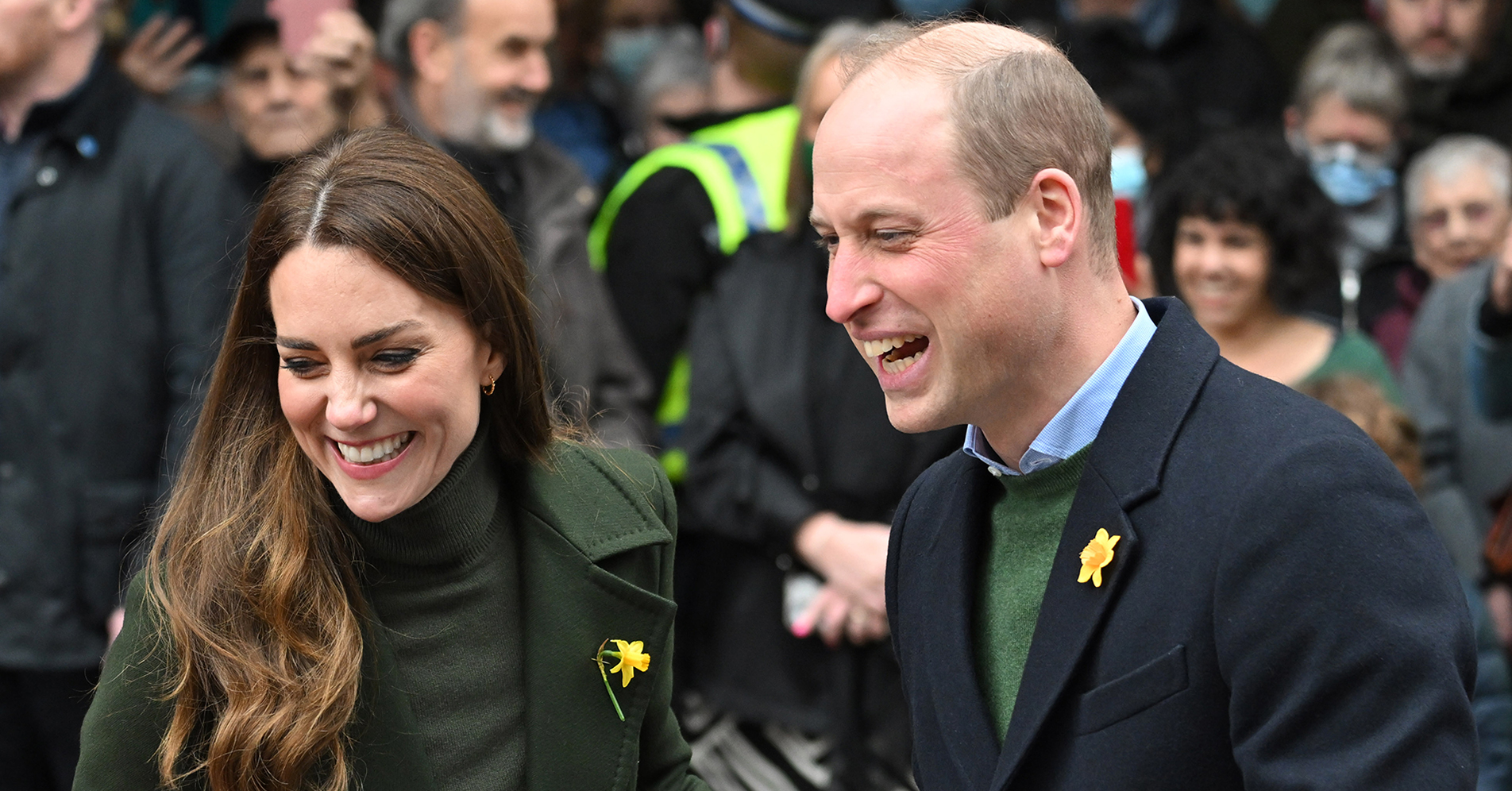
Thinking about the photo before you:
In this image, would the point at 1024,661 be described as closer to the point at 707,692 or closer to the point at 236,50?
the point at 707,692

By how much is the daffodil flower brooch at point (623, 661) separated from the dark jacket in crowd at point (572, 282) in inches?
78.4

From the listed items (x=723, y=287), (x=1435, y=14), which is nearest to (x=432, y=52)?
(x=723, y=287)

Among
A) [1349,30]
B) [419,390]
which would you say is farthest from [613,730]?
[1349,30]

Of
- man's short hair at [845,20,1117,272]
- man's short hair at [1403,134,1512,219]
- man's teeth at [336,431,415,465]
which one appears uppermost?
man's short hair at [845,20,1117,272]

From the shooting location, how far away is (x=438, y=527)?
2.69m

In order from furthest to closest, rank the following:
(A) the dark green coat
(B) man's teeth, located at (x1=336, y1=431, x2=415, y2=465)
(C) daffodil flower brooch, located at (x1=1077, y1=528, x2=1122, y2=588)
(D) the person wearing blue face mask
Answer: (D) the person wearing blue face mask < (B) man's teeth, located at (x1=336, y1=431, x2=415, y2=465) < (A) the dark green coat < (C) daffodil flower brooch, located at (x1=1077, y1=528, x2=1122, y2=588)

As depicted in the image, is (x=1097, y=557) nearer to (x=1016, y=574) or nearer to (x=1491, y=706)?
(x=1016, y=574)

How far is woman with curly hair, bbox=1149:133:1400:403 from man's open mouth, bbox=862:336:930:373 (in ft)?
9.31

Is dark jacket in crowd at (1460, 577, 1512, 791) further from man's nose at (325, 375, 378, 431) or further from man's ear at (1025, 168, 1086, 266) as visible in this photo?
man's nose at (325, 375, 378, 431)

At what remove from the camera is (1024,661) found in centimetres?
230

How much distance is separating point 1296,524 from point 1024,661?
0.51 m

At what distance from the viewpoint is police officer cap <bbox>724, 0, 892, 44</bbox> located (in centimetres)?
544

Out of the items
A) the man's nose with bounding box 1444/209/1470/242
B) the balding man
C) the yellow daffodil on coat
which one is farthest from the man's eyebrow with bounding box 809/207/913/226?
the man's nose with bounding box 1444/209/1470/242

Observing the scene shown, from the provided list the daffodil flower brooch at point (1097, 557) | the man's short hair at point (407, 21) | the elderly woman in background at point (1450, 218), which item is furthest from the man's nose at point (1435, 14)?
the daffodil flower brooch at point (1097, 557)
